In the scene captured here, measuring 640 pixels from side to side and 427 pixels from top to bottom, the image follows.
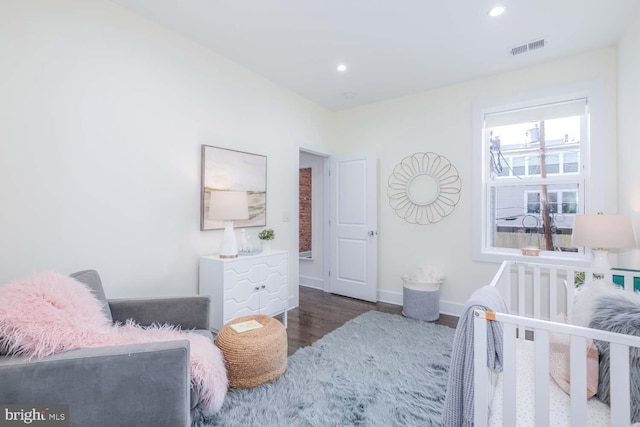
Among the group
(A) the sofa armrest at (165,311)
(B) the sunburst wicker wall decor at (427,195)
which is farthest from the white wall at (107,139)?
(B) the sunburst wicker wall decor at (427,195)

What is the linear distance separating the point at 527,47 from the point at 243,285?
3243mm

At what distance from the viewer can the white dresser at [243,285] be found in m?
2.39

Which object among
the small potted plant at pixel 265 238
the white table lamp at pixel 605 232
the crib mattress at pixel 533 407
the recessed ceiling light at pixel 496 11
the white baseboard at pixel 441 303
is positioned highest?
the recessed ceiling light at pixel 496 11

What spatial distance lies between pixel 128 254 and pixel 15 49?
4.49 feet

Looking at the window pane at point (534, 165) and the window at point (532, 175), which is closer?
the window at point (532, 175)

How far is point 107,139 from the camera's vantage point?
6.72 ft

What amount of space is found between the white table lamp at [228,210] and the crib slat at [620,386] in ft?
7.53

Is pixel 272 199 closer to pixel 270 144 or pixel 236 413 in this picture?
pixel 270 144

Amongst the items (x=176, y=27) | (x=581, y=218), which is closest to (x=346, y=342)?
(x=581, y=218)

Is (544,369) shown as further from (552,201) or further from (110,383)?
(552,201)

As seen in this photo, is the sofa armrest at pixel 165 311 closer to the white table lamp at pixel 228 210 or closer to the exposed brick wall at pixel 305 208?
the white table lamp at pixel 228 210

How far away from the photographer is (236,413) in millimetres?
1663

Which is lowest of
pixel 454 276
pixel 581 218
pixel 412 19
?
pixel 454 276

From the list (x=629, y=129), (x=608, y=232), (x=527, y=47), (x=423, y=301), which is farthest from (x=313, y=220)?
(x=629, y=129)
